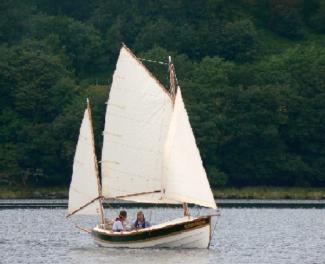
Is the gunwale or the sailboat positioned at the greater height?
the sailboat

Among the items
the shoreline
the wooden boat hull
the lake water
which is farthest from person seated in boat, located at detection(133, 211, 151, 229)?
the shoreline

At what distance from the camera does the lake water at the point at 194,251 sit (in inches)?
3497

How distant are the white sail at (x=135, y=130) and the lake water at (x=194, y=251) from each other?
3.42 m

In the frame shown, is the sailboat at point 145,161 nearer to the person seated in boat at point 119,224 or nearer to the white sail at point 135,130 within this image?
the white sail at point 135,130

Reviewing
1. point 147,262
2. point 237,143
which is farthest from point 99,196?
point 237,143

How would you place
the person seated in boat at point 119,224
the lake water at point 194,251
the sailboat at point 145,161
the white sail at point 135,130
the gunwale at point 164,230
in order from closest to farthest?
1. the lake water at point 194,251
2. the gunwale at point 164,230
3. the sailboat at point 145,161
4. the person seated in boat at point 119,224
5. the white sail at point 135,130

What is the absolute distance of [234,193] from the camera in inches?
7288

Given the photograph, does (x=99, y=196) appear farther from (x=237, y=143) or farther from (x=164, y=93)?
(x=237, y=143)

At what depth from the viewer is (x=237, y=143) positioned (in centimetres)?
19062

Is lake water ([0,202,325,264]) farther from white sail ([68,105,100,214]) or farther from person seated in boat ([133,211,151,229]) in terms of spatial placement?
white sail ([68,105,100,214])

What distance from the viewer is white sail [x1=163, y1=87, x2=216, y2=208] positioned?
299ft

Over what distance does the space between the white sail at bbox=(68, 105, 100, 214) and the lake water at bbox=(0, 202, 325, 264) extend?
285 cm

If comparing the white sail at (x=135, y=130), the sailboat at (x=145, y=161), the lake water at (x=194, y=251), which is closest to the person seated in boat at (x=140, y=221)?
the sailboat at (x=145, y=161)

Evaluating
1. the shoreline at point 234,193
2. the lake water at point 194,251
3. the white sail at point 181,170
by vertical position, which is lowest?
the lake water at point 194,251
